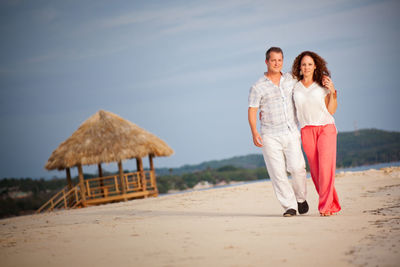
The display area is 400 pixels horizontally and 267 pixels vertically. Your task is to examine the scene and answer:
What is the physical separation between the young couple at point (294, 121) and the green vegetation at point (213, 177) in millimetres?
28104

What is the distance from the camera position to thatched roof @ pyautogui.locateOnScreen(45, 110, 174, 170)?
56.1ft

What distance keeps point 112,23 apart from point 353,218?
117 ft

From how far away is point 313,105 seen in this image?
→ 5.32 m

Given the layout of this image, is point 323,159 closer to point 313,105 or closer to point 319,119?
point 319,119

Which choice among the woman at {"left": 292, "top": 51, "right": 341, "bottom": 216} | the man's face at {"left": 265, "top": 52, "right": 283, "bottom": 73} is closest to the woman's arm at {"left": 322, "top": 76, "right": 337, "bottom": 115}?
the woman at {"left": 292, "top": 51, "right": 341, "bottom": 216}

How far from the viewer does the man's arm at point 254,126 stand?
5.40 meters

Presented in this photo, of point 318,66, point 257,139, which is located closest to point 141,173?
point 257,139

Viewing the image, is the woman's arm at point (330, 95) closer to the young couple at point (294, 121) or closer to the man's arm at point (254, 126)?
the young couple at point (294, 121)

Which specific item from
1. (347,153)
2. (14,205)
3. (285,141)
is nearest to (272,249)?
(285,141)

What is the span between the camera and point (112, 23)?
37.6 m

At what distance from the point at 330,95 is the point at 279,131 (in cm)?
74

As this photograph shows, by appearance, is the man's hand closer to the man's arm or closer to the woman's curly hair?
the man's arm

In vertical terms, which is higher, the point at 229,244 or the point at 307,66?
the point at 307,66

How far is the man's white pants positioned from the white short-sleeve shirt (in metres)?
0.10
